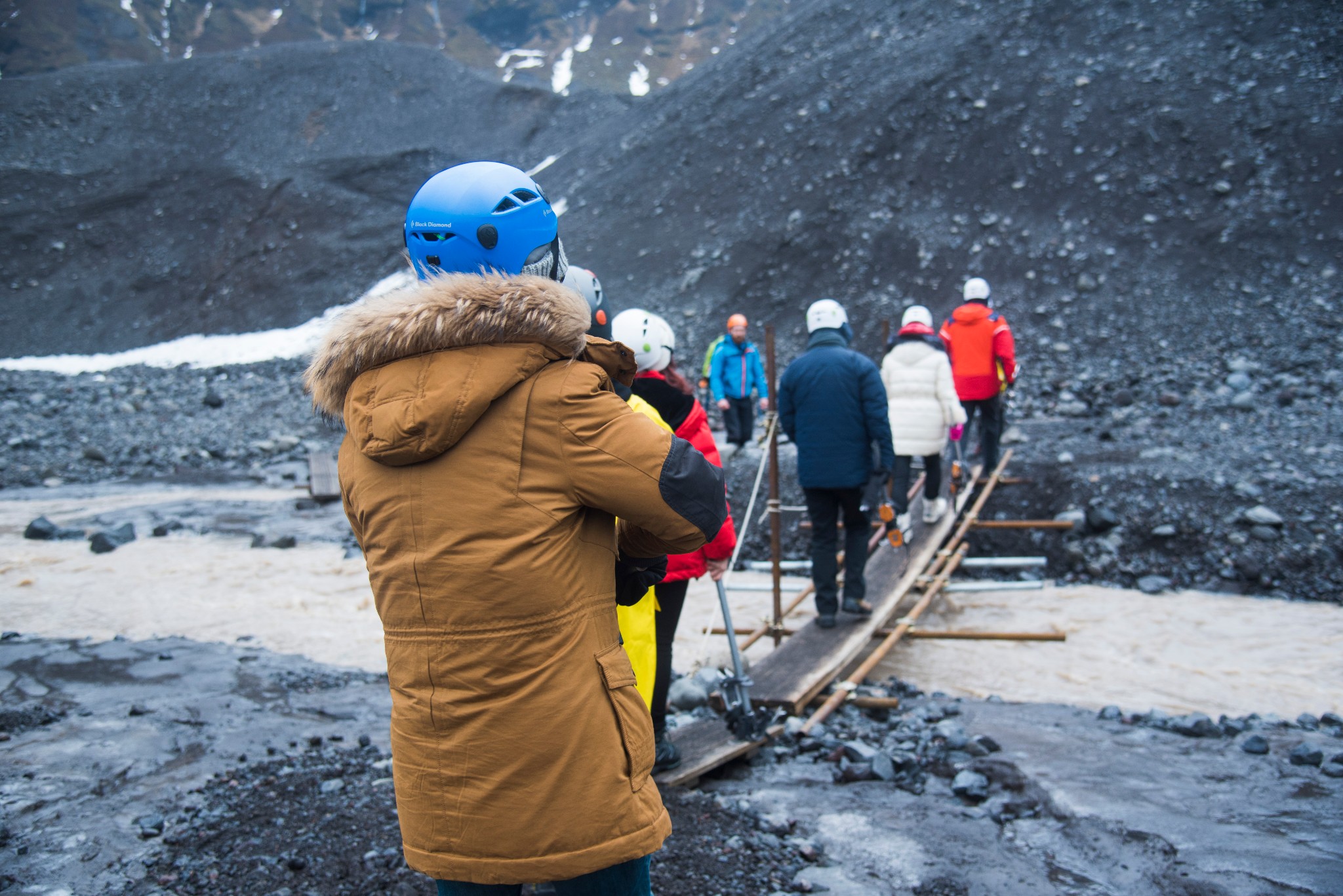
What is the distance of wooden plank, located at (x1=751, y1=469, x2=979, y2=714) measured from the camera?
5457 mm

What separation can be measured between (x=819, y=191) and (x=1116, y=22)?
321 inches

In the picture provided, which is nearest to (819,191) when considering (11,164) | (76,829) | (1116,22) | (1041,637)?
(1116,22)

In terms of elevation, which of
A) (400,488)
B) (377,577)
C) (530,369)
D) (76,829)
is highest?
(530,369)

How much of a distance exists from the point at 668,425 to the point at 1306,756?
3.48m

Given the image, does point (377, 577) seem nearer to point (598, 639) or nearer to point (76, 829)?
point (598, 639)

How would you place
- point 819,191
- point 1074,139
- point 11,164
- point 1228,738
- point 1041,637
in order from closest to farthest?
point 1228,738
point 1041,637
point 1074,139
point 819,191
point 11,164

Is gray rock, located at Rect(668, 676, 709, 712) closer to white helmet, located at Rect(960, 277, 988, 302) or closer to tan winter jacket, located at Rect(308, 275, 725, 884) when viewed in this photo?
tan winter jacket, located at Rect(308, 275, 725, 884)

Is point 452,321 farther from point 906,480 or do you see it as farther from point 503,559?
point 906,480

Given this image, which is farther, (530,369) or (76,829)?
(76,829)

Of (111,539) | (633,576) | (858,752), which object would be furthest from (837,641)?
(111,539)

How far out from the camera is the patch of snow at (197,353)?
27594 mm

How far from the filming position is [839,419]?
20.3 feet

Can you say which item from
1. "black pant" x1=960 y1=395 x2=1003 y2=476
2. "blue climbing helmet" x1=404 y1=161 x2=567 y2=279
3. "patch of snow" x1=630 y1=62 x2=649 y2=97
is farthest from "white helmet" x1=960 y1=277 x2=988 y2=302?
"patch of snow" x1=630 y1=62 x2=649 y2=97

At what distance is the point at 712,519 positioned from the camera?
6.46ft
